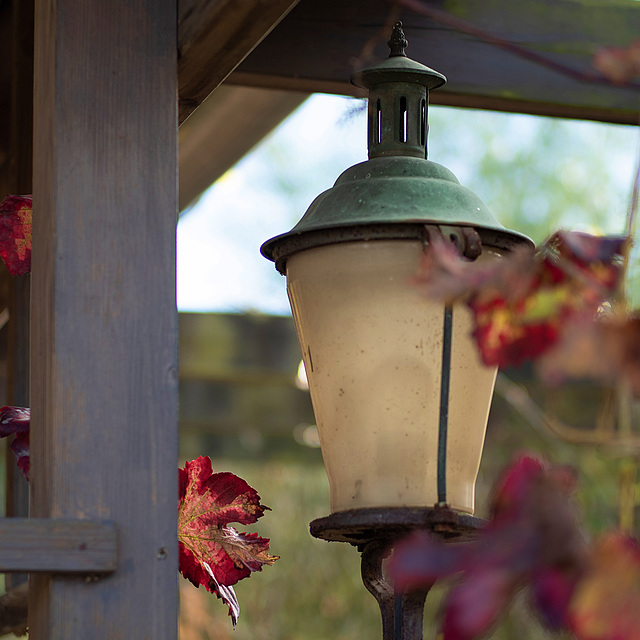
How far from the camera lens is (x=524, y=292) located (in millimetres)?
548

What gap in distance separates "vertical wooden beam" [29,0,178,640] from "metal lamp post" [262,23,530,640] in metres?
0.17

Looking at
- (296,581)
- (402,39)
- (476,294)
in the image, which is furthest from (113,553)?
(296,581)

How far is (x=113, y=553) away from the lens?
958mm

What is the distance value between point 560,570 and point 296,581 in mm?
8100

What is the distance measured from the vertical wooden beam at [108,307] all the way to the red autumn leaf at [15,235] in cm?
12

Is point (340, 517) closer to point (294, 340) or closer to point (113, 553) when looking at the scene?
point (113, 553)

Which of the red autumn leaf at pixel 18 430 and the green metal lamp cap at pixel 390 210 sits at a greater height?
the green metal lamp cap at pixel 390 210

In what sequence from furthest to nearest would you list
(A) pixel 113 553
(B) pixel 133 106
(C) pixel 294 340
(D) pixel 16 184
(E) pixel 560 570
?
(C) pixel 294 340
(D) pixel 16 184
(B) pixel 133 106
(A) pixel 113 553
(E) pixel 560 570

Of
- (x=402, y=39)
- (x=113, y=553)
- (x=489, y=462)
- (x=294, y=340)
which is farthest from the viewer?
(x=489, y=462)

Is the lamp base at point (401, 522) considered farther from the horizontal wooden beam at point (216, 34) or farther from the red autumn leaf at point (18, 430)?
the horizontal wooden beam at point (216, 34)

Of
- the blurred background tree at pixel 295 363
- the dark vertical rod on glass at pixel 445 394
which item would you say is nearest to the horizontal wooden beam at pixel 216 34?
the dark vertical rod on glass at pixel 445 394

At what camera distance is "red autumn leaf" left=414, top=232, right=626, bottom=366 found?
1.76ft

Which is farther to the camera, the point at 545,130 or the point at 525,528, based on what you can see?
the point at 545,130

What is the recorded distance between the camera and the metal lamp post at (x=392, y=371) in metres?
1.04
